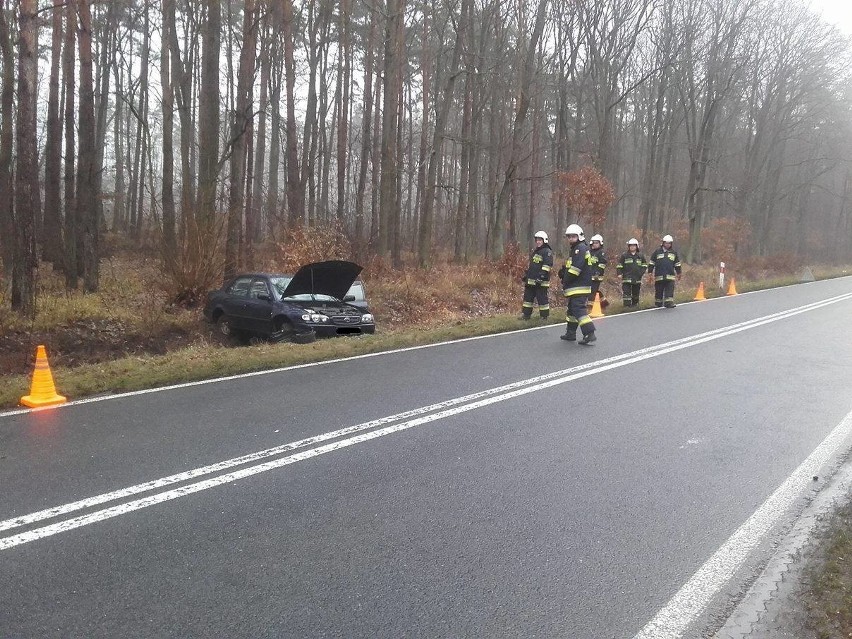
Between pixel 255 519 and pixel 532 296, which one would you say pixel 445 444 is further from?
pixel 532 296

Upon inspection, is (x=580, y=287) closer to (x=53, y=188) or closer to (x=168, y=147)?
(x=53, y=188)

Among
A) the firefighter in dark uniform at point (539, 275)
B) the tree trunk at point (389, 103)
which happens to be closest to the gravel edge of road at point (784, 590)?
the firefighter in dark uniform at point (539, 275)

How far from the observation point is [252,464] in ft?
17.2

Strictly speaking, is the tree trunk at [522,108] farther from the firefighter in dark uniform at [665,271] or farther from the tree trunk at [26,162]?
the tree trunk at [26,162]

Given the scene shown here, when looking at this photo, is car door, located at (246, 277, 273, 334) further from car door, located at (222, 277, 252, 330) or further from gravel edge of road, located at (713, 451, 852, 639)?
gravel edge of road, located at (713, 451, 852, 639)

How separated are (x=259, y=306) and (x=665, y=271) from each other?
11662mm

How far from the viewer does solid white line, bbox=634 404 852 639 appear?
3262mm

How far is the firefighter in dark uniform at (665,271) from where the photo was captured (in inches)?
752

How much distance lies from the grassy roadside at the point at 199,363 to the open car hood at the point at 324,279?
113cm

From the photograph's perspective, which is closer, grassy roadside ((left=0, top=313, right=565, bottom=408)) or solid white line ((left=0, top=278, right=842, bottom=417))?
solid white line ((left=0, top=278, right=842, bottom=417))

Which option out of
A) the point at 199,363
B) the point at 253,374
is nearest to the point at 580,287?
the point at 253,374

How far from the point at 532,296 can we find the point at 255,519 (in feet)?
36.5

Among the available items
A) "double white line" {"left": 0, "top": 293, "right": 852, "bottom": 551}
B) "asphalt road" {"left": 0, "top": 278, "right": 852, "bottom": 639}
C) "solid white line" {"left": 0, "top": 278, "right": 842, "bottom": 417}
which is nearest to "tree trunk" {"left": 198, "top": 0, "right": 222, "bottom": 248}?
"solid white line" {"left": 0, "top": 278, "right": 842, "bottom": 417}

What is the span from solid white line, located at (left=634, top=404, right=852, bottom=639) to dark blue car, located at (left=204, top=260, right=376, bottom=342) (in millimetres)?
8032
